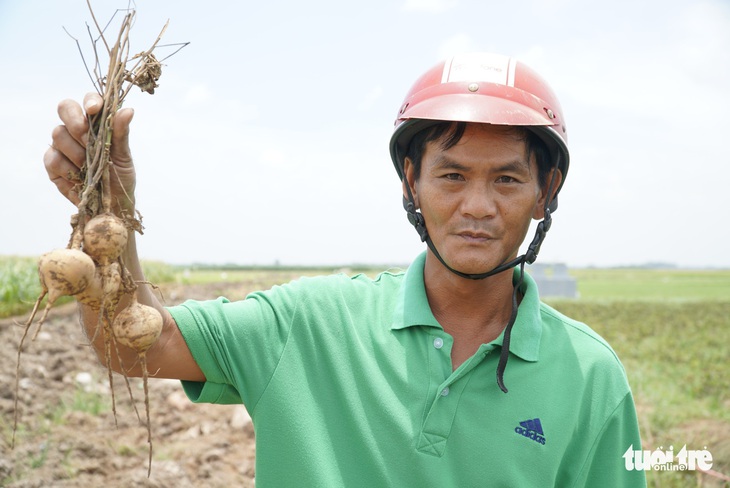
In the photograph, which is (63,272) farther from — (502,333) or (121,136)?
(502,333)

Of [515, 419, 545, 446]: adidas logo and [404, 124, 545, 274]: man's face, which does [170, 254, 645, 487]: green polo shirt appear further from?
[404, 124, 545, 274]: man's face

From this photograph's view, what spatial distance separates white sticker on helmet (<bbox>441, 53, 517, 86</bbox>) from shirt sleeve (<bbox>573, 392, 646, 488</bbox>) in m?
1.12

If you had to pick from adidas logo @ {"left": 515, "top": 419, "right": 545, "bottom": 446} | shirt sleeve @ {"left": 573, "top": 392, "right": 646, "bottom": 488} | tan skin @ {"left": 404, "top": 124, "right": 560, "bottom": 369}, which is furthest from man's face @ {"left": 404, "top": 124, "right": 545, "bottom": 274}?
shirt sleeve @ {"left": 573, "top": 392, "right": 646, "bottom": 488}

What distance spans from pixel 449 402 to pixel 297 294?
546 mm

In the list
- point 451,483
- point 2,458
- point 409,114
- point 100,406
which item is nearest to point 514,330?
point 451,483

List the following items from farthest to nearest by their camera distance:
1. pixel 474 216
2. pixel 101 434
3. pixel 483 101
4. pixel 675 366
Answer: pixel 675 366 → pixel 101 434 → pixel 483 101 → pixel 474 216

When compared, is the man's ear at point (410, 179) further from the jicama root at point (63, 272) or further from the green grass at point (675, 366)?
the green grass at point (675, 366)

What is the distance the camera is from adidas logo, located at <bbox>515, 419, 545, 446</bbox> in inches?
73.8

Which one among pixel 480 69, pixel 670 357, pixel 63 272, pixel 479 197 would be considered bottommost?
pixel 670 357

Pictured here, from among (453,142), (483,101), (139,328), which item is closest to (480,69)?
(483,101)

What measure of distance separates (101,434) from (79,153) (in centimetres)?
413

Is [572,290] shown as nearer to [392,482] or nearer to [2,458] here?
[2,458]

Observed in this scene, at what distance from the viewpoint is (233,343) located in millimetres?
1885

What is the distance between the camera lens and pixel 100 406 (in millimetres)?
5871
